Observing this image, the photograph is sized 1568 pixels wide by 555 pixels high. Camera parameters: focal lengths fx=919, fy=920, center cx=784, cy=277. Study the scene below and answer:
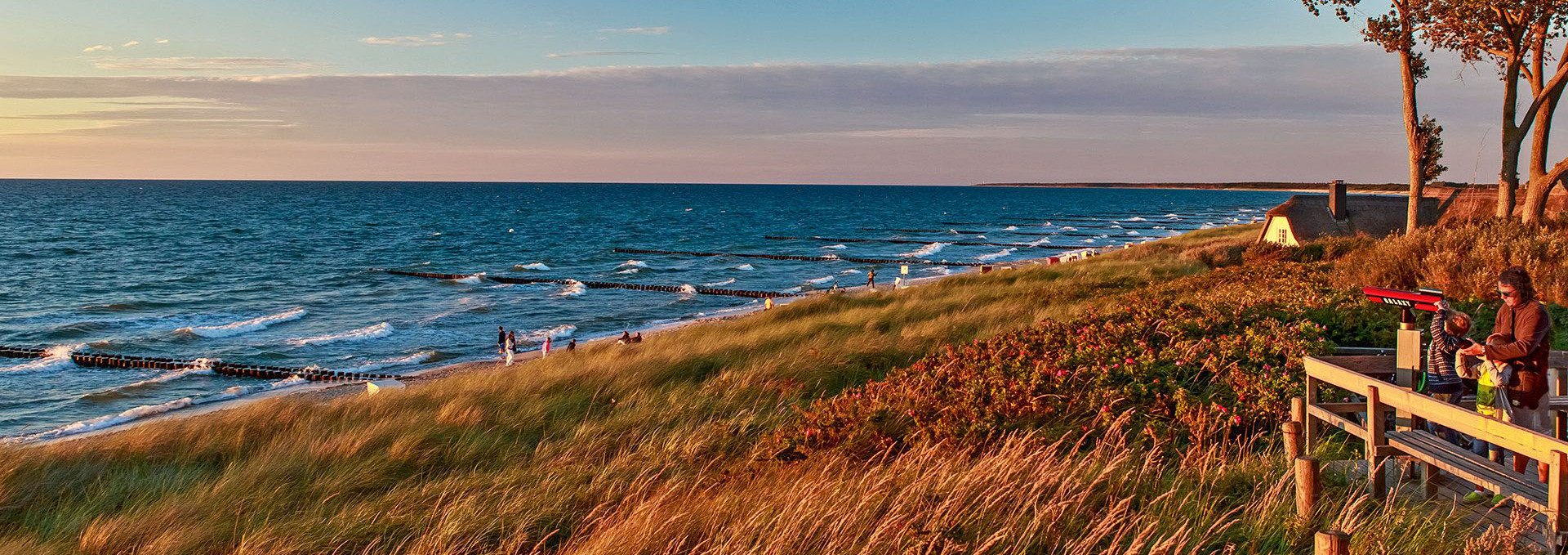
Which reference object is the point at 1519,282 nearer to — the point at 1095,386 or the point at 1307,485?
the point at 1307,485

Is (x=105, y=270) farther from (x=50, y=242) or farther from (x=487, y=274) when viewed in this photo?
(x=50, y=242)

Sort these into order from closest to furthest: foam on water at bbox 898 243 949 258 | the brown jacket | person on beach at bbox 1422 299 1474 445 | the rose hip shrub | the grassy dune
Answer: the grassy dune
the brown jacket
person on beach at bbox 1422 299 1474 445
the rose hip shrub
foam on water at bbox 898 243 949 258

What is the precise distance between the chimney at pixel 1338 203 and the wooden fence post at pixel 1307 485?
4396 centimetres

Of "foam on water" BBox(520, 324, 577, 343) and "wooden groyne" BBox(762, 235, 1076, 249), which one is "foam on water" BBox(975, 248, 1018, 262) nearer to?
"wooden groyne" BBox(762, 235, 1076, 249)

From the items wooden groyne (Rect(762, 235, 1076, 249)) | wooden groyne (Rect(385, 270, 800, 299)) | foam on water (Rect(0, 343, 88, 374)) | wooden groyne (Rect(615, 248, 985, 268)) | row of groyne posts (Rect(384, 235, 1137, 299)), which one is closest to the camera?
foam on water (Rect(0, 343, 88, 374))

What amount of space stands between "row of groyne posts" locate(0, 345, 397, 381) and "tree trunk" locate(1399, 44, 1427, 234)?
26454 millimetres

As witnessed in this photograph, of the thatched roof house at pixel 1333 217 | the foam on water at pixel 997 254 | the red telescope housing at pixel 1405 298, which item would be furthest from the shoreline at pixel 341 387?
the foam on water at pixel 997 254

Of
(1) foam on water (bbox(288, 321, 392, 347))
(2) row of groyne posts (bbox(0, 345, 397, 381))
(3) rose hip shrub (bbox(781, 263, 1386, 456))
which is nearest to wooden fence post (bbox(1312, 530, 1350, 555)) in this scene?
(3) rose hip shrub (bbox(781, 263, 1386, 456))

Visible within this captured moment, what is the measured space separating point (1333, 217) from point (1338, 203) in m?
1.11

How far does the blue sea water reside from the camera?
27312 mm

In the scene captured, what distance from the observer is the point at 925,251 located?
2857 inches

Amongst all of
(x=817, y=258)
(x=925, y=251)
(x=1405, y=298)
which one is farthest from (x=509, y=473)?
(x=925, y=251)

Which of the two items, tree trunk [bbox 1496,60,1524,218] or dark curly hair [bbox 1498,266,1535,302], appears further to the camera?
tree trunk [bbox 1496,60,1524,218]

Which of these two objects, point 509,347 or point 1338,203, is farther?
point 1338,203
